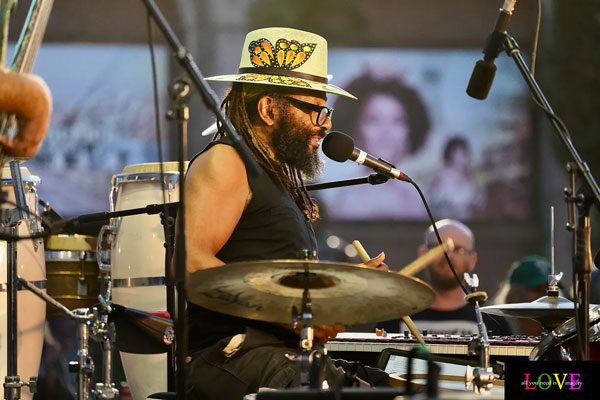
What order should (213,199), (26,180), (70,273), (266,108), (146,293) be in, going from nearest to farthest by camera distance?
(213,199) → (266,108) → (26,180) → (146,293) → (70,273)

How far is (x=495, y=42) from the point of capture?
3434 mm

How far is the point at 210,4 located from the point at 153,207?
857 cm

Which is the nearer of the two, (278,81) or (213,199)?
(213,199)

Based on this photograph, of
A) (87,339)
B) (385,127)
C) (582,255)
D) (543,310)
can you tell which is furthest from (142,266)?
(385,127)

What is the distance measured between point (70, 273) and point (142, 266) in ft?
1.67

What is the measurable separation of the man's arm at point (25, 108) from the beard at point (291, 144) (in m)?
1.39

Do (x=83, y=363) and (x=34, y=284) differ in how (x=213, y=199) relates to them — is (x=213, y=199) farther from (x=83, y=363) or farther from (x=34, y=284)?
(x=34, y=284)

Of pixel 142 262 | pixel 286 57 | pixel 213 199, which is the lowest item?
pixel 142 262

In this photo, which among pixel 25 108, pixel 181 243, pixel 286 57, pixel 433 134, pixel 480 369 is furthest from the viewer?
pixel 433 134

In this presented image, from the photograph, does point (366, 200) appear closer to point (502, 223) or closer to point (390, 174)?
point (502, 223)

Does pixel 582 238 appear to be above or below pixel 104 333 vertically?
above

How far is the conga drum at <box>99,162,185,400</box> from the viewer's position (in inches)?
210

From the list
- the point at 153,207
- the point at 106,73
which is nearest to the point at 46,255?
the point at 153,207

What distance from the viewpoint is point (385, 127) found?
12953 millimetres
